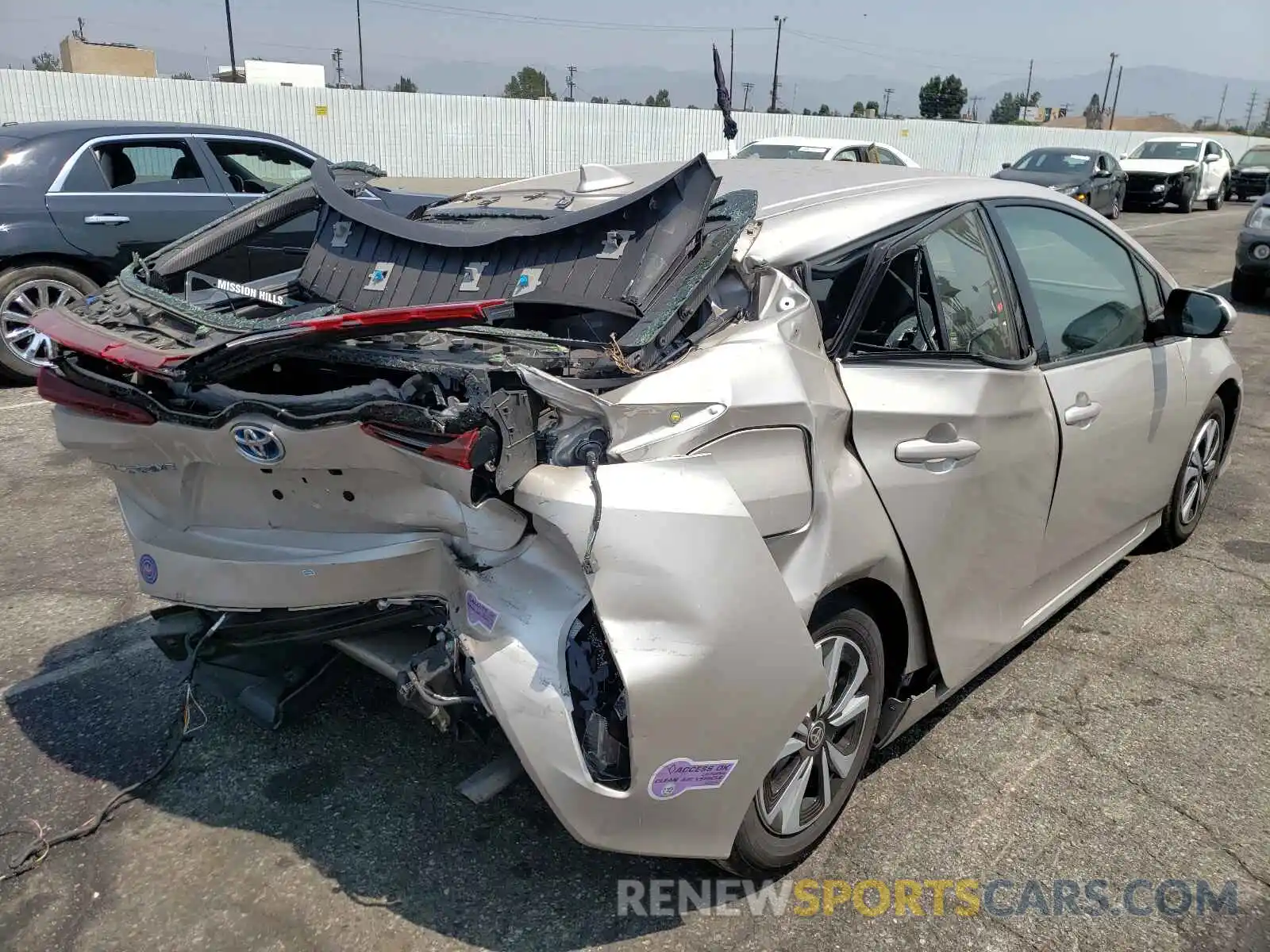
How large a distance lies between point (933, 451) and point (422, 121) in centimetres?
2634

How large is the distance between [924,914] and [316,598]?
169 cm

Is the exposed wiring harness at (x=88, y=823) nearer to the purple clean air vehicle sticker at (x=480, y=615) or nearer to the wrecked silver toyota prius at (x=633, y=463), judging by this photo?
the wrecked silver toyota prius at (x=633, y=463)

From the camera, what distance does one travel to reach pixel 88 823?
8.95ft

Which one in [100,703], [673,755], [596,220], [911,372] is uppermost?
[596,220]

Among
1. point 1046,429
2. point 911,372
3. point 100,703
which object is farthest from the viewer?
point 100,703

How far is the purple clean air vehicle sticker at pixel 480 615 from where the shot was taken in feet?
7.16

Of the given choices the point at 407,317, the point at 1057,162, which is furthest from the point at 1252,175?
the point at 407,317

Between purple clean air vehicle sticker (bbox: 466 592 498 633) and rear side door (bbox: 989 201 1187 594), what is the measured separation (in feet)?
6.45

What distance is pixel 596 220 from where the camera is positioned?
9.14 feet

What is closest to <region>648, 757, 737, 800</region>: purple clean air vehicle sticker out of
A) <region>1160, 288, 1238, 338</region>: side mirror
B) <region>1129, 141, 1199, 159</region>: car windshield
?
<region>1160, 288, 1238, 338</region>: side mirror

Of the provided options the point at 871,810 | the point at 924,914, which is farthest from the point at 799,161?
the point at 924,914

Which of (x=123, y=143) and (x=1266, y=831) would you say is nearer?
(x=1266, y=831)

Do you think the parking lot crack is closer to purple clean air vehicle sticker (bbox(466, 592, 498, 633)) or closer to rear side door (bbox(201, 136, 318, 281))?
purple clean air vehicle sticker (bbox(466, 592, 498, 633))

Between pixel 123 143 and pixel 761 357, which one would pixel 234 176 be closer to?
pixel 123 143
